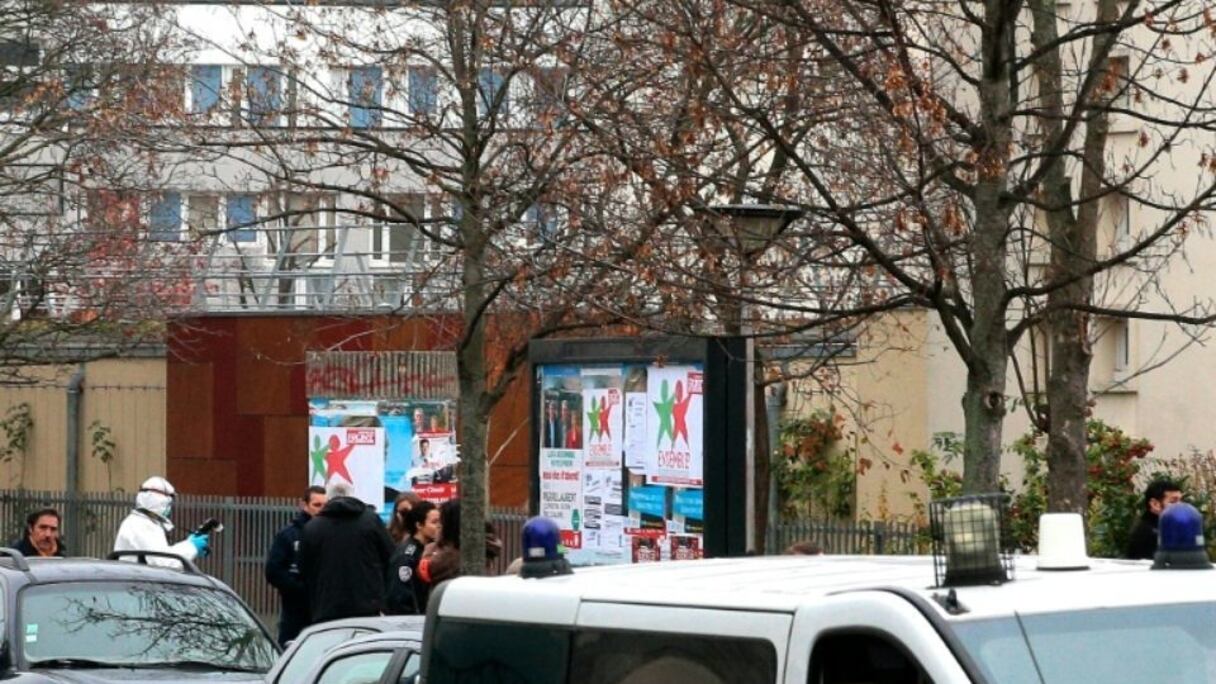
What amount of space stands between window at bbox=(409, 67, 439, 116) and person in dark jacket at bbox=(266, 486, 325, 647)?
374 cm

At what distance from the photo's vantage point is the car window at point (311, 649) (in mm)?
9148

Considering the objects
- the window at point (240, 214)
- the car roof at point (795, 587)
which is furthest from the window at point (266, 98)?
the car roof at point (795, 587)

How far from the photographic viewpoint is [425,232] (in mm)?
17375

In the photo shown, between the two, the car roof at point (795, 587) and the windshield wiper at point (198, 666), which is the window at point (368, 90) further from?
the car roof at point (795, 587)

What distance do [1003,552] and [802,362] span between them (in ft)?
61.4

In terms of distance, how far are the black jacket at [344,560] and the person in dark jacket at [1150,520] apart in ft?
16.3

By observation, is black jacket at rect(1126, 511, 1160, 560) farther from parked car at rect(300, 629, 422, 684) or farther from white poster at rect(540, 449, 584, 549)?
parked car at rect(300, 629, 422, 684)

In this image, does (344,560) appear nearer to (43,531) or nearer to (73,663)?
(43,531)

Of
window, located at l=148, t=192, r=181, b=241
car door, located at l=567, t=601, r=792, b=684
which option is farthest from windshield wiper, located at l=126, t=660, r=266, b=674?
window, located at l=148, t=192, r=181, b=241

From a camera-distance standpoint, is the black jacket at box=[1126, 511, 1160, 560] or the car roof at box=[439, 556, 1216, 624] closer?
the car roof at box=[439, 556, 1216, 624]

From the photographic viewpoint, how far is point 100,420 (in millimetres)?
29891

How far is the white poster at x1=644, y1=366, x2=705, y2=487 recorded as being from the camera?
43.2 feet

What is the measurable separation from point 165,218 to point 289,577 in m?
11.6

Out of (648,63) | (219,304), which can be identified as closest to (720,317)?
(648,63)
